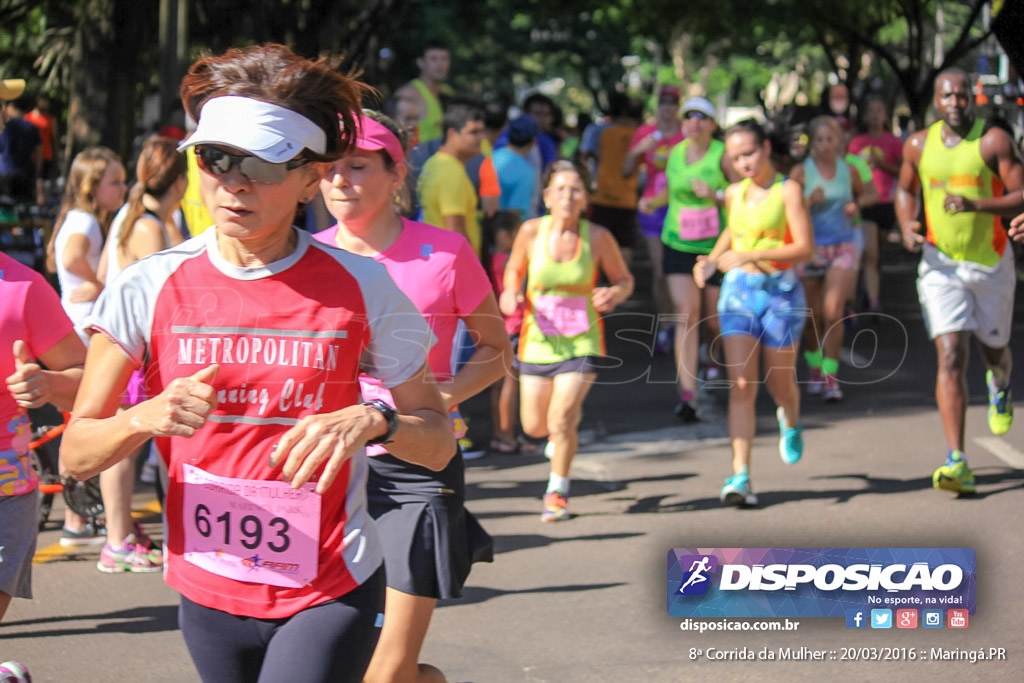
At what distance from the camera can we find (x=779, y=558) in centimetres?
569

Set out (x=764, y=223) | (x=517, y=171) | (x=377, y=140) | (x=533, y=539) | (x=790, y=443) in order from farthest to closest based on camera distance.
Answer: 1. (x=517, y=171)
2. (x=790, y=443)
3. (x=764, y=223)
4. (x=533, y=539)
5. (x=377, y=140)

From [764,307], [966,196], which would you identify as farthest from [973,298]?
[764,307]

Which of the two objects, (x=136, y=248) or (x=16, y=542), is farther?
(x=136, y=248)

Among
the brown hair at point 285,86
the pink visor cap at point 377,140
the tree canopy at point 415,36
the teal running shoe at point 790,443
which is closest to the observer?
the brown hair at point 285,86

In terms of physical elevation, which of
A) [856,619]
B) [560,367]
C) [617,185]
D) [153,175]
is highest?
[153,175]

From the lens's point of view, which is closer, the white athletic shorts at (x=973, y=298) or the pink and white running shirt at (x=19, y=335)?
the pink and white running shirt at (x=19, y=335)

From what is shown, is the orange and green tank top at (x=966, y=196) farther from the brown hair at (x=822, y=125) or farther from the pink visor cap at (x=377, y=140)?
the pink visor cap at (x=377, y=140)

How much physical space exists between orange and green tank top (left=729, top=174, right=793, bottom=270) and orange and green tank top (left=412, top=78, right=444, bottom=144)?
16.2ft

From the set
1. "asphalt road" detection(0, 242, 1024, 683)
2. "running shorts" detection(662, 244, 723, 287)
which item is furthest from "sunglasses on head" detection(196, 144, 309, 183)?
"running shorts" detection(662, 244, 723, 287)

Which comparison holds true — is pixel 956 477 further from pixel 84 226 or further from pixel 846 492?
pixel 84 226

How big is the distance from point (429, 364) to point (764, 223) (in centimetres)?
403

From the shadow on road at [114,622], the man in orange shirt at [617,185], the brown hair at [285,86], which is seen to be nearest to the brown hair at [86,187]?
the shadow on road at [114,622]

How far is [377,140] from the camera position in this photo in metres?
4.27

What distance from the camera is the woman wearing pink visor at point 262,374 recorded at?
2.89 meters
